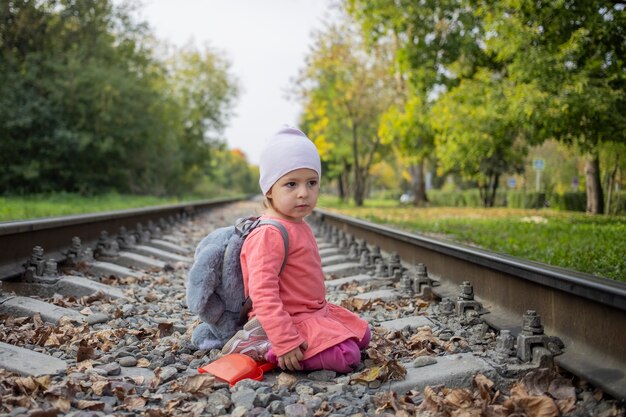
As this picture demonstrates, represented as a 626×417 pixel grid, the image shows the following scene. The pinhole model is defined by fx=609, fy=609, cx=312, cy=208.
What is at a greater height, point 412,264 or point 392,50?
point 392,50

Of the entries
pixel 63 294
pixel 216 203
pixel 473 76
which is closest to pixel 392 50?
pixel 216 203

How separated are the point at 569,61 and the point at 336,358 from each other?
10.3 meters

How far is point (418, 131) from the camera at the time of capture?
1786cm

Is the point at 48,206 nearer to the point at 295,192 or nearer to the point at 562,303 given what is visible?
the point at 295,192

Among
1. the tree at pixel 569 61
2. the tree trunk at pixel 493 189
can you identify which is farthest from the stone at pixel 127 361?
the tree trunk at pixel 493 189

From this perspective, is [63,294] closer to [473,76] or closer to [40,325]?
[40,325]

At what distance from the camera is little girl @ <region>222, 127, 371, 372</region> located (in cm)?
294

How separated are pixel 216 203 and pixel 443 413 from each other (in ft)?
80.9

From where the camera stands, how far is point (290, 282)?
124 inches

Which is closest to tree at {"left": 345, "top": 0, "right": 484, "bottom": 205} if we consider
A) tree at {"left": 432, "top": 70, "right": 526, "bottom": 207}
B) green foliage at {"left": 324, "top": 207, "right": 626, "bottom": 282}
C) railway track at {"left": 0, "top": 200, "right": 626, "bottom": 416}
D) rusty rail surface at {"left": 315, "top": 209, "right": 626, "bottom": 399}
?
tree at {"left": 432, "top": 70, "right": 526, "bottom": 207}

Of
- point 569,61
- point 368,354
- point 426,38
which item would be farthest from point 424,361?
point 426,38

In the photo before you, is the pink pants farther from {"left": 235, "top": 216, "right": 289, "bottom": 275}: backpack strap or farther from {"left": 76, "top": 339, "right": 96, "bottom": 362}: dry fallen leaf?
{"left": 76, "top": 339, "right": 96, "bottom": 362}: dry fallen leaf

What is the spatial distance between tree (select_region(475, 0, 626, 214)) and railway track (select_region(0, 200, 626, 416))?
6.51 metres

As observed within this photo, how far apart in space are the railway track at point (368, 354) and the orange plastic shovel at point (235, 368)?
0.24ft
